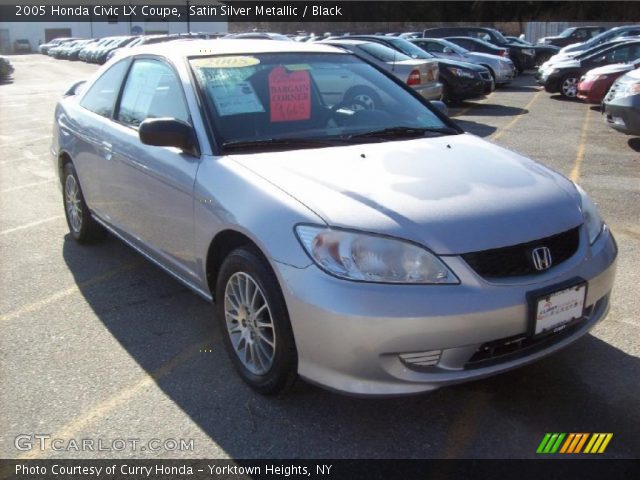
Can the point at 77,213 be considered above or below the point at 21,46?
above

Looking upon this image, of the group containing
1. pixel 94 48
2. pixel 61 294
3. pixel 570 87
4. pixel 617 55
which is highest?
pixel 617 55

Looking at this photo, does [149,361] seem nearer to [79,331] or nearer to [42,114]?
[79,331]

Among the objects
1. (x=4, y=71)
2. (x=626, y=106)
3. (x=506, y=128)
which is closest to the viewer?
(x=626, y=106)

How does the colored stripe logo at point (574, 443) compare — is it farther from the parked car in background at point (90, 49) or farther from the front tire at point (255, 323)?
the parked car in background at point (90, 49)

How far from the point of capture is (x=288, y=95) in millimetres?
3693

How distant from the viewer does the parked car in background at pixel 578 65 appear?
14668 millimetres

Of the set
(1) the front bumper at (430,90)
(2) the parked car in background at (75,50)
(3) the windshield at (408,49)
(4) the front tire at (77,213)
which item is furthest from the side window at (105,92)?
(2) the parked car in background at (75,50)

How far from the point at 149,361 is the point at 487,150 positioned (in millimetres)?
2160

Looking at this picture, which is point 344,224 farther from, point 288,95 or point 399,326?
point 288,95

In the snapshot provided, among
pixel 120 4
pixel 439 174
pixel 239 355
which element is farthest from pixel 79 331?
pixel 120 4

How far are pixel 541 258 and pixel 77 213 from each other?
12.8 ft

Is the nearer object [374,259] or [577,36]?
[374,259]

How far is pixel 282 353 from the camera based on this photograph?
9.16ft

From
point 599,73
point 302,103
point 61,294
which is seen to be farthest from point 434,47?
point 61,294
